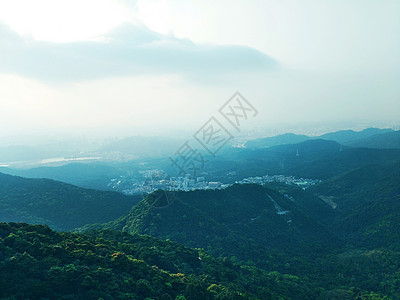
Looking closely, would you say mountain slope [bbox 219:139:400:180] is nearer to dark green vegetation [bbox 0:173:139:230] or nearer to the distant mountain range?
the distant mountain range

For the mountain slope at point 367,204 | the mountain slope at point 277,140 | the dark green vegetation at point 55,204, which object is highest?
the dark green vegetation at point 55,204

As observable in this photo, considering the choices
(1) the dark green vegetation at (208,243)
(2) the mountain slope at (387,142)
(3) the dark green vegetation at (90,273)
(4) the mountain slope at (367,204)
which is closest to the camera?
(3) the dark green vegetation at (90,273)

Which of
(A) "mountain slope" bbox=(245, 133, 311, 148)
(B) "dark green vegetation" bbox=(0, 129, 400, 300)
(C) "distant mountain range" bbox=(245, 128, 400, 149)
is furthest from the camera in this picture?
(A) "mountain slope" bbox=(245, 133, 311, 148)

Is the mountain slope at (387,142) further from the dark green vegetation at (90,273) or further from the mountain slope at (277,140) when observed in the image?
the dark green vegetation at (90,273)

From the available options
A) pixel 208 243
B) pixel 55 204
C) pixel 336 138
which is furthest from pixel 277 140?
pixel 55 204

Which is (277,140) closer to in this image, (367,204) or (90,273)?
(367,204)

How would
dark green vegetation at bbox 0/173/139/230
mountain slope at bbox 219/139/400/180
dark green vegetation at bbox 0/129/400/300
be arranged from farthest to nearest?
1. mountain slope at bbox 219/139/400/180
2. dark green vegetation at bbox 0/173/139/230
3. dark green vegetation at bbox 0/129/400/300

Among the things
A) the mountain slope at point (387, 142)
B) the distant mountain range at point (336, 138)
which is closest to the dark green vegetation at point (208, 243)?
the mountain slope at point (387, 142)

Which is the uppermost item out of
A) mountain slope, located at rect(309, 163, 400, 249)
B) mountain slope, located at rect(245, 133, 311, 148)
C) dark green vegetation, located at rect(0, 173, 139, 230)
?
dark green vegetation, located at rect(0, 173, 139, 230)

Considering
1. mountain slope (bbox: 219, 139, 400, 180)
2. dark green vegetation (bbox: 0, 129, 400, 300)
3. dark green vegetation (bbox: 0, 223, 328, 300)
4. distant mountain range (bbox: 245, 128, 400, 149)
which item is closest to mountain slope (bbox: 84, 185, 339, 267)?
dark green vegetation (bbox: 0, 129, 400, 300)
